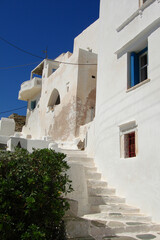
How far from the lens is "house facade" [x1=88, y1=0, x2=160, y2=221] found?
20.0 feet

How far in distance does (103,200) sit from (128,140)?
1.86m

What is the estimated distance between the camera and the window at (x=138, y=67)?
7.47 m

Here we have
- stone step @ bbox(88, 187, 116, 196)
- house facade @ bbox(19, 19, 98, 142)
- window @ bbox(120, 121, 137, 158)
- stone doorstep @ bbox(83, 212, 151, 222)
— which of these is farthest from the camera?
house facade @ bbox(19, 19, 98, 142)

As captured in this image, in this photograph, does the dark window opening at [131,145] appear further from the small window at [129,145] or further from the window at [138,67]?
the window at [138,67]

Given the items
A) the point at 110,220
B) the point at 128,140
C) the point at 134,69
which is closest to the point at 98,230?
the point at 110,220

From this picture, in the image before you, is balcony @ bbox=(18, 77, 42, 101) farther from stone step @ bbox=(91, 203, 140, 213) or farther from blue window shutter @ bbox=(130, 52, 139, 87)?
stone step @ bbox=(91, 203, 140, 213)

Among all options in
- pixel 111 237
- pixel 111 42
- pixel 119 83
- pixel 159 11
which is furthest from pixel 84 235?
pixel 111 42

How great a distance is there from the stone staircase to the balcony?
16566mm

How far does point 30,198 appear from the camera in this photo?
3729 mm

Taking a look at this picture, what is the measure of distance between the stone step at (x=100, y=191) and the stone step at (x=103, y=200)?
0.22 meters

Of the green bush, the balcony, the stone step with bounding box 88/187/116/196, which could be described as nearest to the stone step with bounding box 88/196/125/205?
the stone step with bounding box 88/187/116/196

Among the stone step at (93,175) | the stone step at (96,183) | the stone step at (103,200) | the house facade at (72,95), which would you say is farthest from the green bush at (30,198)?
the house facade at (72,95)

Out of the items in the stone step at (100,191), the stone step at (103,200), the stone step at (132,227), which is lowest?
the stone step at (132,227)

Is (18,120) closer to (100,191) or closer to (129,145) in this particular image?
(129,145)
